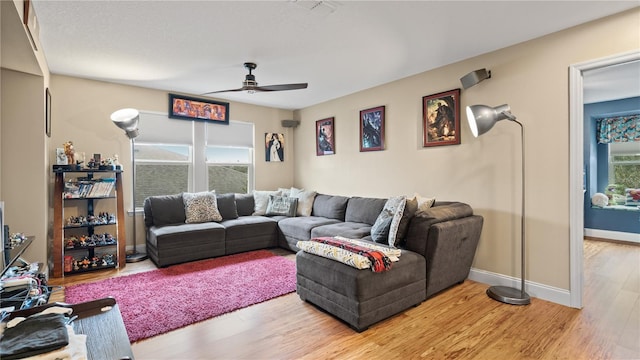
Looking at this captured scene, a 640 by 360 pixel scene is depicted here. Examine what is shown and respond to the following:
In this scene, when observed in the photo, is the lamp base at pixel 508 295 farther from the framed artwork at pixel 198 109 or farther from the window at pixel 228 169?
the framed artwork at pixel 198 109

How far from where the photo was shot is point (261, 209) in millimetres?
5219

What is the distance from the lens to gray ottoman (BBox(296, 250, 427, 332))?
91.6 inches

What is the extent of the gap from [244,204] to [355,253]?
123 inches

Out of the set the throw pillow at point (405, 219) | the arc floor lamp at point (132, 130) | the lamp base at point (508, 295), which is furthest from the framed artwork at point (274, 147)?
the lamp base at point (508, 295)

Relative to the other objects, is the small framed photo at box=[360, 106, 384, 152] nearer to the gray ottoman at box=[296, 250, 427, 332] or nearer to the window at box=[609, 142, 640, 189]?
the gray ottoman at box=[296, 250, 427, 332]

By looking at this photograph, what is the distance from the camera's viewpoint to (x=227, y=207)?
4852mm

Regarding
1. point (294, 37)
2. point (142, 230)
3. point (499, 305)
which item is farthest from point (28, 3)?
point (499, 305)

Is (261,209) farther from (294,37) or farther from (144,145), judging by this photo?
(294,37)

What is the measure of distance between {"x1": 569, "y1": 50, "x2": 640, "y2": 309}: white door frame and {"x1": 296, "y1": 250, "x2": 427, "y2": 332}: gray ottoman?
132 centimetres

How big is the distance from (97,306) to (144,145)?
367cm

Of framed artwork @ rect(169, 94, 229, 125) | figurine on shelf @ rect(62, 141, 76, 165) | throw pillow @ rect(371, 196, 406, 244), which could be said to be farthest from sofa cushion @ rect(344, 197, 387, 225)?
figurine on shelf @ rect(62, 141, 76, 165)

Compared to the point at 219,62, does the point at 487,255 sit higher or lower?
lower

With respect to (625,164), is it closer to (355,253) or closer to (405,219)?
(405,219)

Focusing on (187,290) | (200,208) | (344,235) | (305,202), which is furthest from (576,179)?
(200,208)
